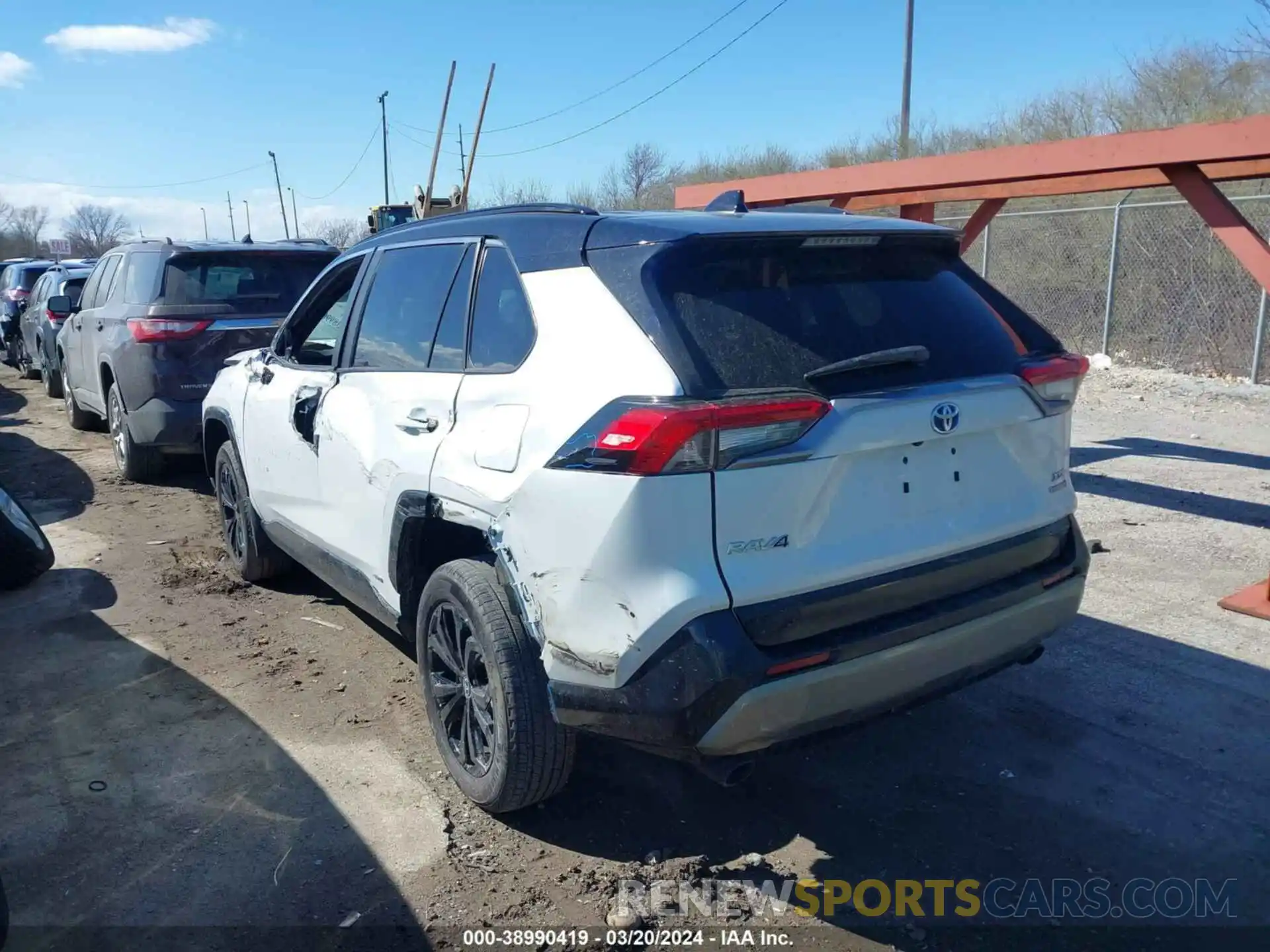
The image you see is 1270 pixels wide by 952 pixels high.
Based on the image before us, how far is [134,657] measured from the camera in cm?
469

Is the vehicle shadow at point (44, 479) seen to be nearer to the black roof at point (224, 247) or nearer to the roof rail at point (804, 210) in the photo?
the black roof at point (224, 247)

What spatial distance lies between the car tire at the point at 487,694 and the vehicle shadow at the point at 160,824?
0.42 m

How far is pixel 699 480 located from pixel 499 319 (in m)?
1.08

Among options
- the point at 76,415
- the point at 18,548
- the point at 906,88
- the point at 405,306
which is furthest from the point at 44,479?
the point at 906,88

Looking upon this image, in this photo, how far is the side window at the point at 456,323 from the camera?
3414 millimetres

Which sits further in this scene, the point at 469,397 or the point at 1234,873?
the point at 469,397

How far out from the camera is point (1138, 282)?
47.4 feet

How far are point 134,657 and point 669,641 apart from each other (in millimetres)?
3299

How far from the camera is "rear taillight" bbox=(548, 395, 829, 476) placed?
2.47 m

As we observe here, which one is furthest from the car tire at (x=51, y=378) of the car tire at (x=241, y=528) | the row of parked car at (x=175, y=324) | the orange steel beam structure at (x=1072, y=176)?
the orange steel beam structure at (x=1072, y=176)

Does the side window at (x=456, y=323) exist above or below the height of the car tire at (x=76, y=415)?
above

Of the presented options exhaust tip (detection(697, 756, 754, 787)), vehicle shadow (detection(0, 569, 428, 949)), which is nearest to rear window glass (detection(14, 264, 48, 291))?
vehicle shadow (detection(0, 569, 428, 949))

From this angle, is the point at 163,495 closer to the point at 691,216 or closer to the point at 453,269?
the point at 453,269

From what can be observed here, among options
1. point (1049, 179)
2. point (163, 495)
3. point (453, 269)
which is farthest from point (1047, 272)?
point (453, 269)
